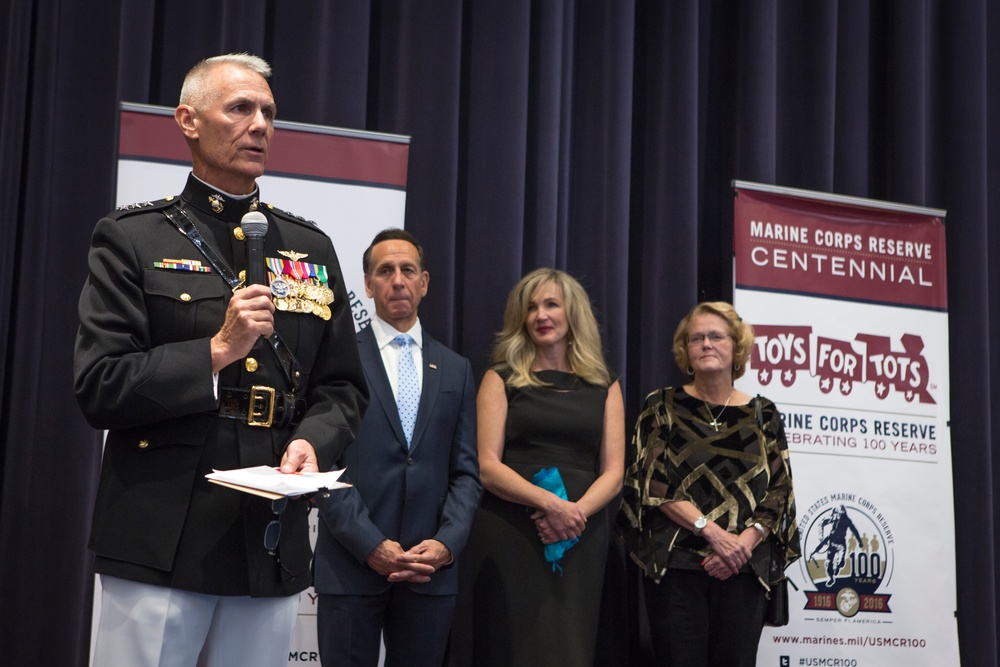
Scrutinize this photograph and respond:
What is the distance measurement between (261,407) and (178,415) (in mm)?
155

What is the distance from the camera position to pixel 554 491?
11.8 ft

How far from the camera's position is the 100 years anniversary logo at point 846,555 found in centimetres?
421

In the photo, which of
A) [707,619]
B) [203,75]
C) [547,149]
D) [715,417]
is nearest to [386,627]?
[707,619]

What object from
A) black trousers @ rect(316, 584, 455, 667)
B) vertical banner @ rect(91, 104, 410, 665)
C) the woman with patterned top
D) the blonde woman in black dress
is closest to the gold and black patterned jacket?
the woman with patterned top

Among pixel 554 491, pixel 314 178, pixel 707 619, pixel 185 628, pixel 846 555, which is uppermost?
pixel 314 178

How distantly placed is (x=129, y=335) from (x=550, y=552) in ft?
6.91

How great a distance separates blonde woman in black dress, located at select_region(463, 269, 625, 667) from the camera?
354cm

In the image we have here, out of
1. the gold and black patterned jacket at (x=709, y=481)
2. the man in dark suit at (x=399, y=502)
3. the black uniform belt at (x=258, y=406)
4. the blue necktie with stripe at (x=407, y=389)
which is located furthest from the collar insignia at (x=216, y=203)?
the gold and black patterned jacket at (x=709, y=481)

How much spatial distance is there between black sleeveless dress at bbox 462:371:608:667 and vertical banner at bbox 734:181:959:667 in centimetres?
89

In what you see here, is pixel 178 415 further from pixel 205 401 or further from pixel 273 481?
pixel 273 481

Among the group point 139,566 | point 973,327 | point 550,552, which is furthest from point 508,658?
point 973,327

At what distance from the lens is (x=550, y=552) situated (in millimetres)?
3561

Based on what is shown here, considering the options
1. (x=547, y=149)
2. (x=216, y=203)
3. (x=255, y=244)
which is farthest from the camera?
(x=547, y=149)

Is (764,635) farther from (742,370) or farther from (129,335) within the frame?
(129,335)
